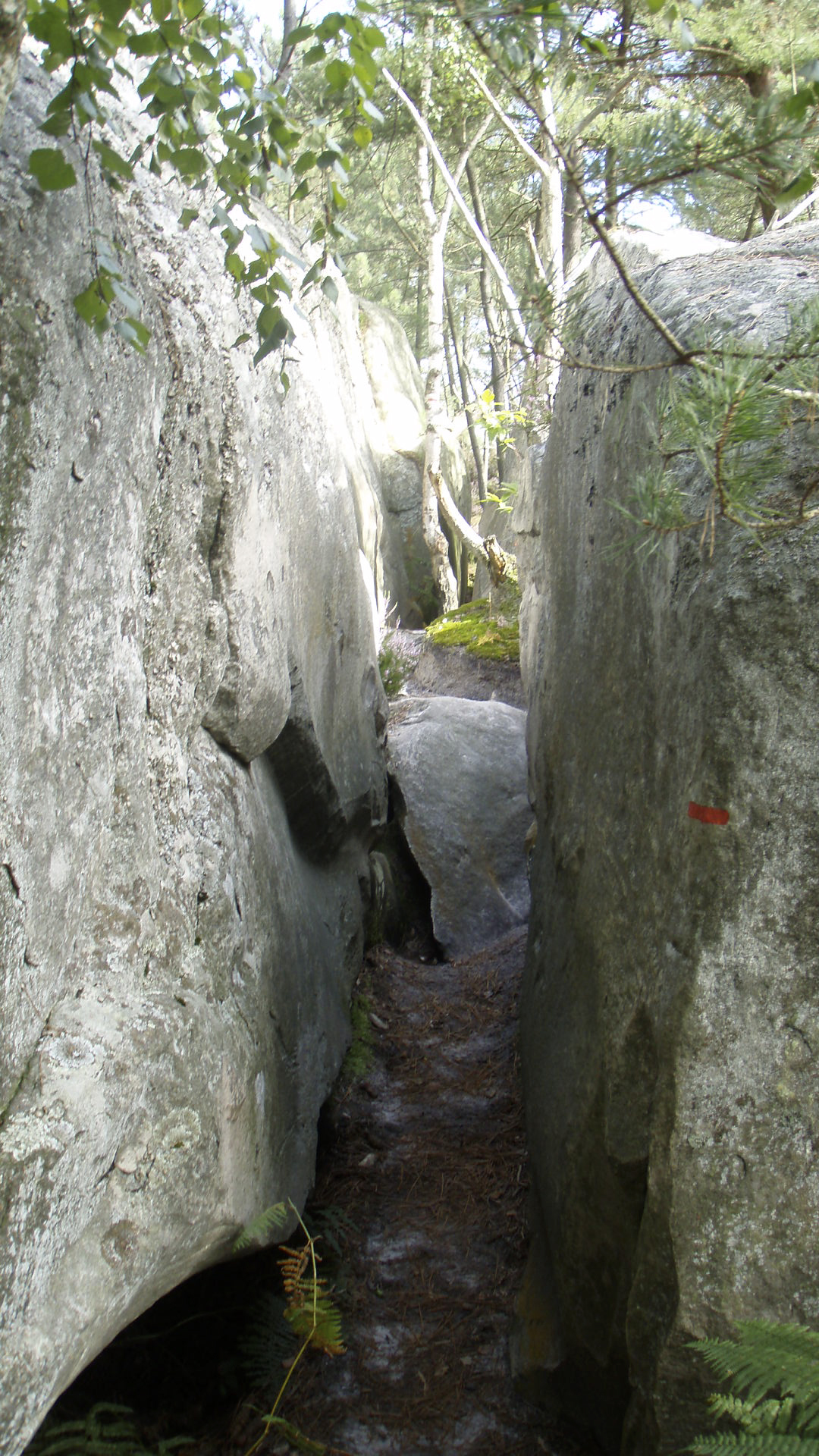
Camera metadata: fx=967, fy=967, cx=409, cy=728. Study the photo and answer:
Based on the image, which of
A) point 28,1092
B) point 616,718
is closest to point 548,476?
point 616,718

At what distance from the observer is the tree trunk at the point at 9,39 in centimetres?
175

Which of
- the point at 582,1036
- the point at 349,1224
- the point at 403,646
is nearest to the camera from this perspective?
the point at 582,1036

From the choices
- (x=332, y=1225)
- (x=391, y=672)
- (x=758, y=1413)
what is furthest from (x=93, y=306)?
(x=391, y=672)

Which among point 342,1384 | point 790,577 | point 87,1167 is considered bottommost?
point 342,1384

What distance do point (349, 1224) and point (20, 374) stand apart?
11.5 ft

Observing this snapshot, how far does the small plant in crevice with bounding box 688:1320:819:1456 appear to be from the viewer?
1798 mm

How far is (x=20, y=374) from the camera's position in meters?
2.05

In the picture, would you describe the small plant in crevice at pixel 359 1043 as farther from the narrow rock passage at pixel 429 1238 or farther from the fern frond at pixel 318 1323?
the fern frond at pixel 318 1323

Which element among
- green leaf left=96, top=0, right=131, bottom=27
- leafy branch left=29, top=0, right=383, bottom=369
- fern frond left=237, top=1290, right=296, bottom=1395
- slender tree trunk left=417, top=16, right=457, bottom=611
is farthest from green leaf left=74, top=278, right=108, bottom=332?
slender tree trunk left=417, top=16, right=457, bottom=611

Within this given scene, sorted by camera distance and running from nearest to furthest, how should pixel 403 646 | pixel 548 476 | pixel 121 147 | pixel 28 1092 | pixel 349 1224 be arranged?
pixel 28 1092, pixel 121 147, pixel 349 1224, pixel 548 476, pixel 403 646

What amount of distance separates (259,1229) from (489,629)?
9168mm

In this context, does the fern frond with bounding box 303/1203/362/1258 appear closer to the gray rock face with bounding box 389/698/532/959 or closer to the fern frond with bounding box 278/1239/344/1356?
the fern frond with bounding box 278/1239/344/1356

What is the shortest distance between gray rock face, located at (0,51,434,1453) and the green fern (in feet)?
2.03

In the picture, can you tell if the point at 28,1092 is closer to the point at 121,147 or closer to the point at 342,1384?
the point at 342,1384
